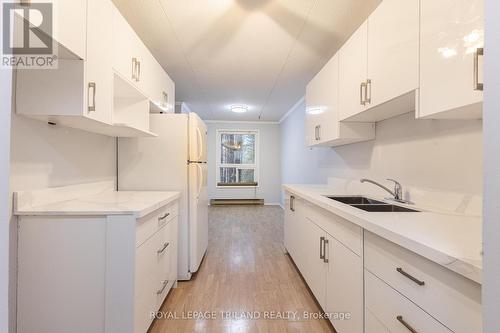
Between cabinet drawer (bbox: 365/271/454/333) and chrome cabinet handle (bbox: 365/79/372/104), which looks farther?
chrome cabinet handle (bbox: 365/79/372/104)

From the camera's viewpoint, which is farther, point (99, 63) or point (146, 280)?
point (146, 280)

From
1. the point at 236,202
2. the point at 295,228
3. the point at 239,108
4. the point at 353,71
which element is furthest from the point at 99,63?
the point at 236,202

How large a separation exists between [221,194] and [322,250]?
5437 mm

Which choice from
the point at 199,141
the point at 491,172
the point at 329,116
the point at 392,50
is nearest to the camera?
the point at 491,172

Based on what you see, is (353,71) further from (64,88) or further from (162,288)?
(162,288)

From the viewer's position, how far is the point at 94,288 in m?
1.30

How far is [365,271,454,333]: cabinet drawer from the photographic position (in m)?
0.86

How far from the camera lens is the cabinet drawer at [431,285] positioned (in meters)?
0.71

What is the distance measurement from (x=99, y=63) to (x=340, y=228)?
1.75 m

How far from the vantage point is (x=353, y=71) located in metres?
1.85

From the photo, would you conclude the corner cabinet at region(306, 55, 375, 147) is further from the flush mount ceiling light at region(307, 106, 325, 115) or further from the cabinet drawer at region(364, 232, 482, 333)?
the cabinet drawer at region(364, 232, 482, 333)

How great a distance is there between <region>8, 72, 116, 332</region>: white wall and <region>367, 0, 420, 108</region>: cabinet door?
1915 mm

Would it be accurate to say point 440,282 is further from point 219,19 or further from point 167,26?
point 167,26

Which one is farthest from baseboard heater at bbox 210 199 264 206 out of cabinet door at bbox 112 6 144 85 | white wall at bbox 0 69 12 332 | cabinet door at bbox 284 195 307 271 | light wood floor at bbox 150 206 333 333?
white wall at bbox 0 69 12 332
